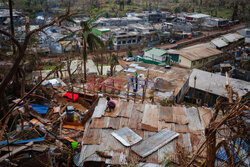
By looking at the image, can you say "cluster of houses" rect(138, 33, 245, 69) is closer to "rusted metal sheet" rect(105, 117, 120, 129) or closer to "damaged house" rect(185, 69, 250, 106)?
"damaged house" rect(185, 69, 250, 106)

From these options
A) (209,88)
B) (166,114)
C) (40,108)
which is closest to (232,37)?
(209,88)

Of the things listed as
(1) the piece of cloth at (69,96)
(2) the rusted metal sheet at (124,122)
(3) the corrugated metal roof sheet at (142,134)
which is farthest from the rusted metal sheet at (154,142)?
(1) the piece of cloth at (69,96)

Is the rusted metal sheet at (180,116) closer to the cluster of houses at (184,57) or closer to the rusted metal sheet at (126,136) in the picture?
the rusted metal sheet at (126,136)

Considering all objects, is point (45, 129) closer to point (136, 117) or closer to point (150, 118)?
point (136, 117)

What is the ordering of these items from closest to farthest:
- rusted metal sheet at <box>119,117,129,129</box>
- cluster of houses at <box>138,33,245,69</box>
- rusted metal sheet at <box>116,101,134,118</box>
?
rusted metal sheet at <box>119,117,129,129</box>, rusted metal sheet at <box>116,101,134,118</box>, cluster of houses at <box>138,33,245,69</box>

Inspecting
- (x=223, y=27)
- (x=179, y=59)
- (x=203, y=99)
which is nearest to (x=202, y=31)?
(x=223, y=27)

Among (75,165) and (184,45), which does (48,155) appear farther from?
(184,45)

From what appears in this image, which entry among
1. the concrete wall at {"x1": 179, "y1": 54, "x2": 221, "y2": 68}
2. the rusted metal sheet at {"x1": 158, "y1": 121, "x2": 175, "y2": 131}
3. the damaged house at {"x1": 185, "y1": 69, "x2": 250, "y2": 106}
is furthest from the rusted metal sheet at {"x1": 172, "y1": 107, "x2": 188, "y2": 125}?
the concrete wall at {"x1": 179, "y1": 54, "x2": 221, "y2": 68}
